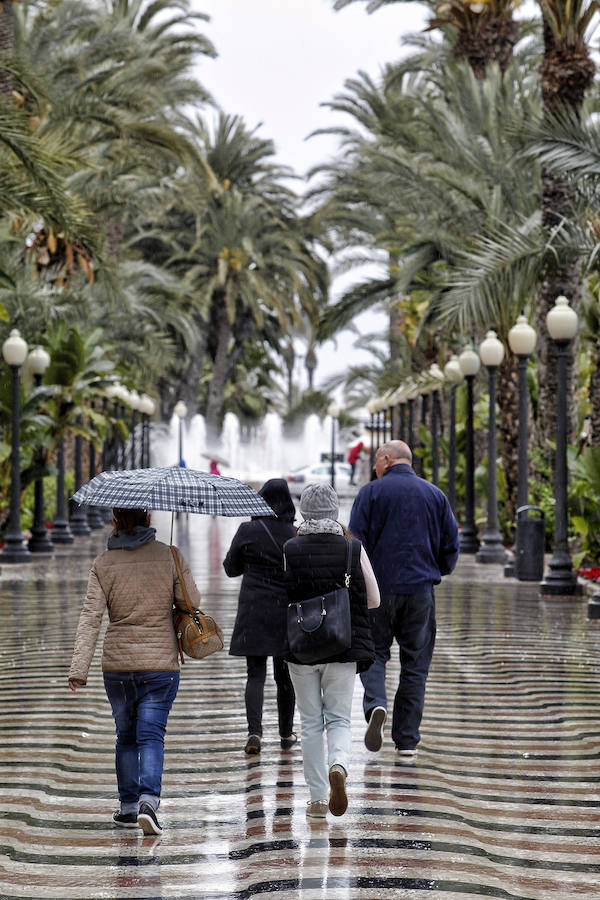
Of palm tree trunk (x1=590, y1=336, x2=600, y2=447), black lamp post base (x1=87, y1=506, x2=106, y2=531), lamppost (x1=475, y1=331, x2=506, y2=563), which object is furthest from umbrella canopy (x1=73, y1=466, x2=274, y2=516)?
black lamp post base (x1=87, y1=506, x2=106, y2=531)

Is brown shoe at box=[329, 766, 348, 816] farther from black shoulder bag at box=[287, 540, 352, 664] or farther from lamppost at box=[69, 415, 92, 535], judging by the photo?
lamppost at box=[69, 415, 92, 535]

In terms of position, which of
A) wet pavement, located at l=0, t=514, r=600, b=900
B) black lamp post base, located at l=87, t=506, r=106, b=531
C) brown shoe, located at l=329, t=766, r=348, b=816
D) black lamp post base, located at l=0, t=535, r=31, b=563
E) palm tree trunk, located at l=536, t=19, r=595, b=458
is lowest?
wet pavement, located at l=0, t=514, r=600, b=900

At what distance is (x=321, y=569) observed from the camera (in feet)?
20.7

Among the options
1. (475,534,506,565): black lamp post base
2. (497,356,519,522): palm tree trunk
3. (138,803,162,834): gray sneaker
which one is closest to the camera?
(138,803,162,834): gray sneaker

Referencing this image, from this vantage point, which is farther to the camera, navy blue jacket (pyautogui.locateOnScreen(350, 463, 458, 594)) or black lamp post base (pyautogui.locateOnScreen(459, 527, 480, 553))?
black lamp post base (pyautogui.locateOnScreen(459, 527, 480, 553))

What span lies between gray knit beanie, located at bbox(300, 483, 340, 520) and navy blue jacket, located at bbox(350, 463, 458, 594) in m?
1.39

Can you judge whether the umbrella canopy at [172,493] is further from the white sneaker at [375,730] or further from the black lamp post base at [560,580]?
the black lamp post base at [560,580]

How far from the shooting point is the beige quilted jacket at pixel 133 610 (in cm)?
601

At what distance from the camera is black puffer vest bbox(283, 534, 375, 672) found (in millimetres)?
6301

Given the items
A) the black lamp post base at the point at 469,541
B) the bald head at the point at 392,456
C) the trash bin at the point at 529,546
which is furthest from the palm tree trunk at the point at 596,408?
the bald head at the point at 392,456

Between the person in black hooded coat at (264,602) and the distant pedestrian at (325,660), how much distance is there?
1.35 m

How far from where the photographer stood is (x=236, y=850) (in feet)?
18.5

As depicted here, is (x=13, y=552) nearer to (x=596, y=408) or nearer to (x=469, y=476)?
(x=469, y=476)

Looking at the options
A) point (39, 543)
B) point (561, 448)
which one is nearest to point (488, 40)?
point (39, 543)
